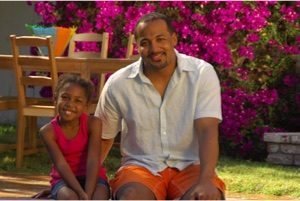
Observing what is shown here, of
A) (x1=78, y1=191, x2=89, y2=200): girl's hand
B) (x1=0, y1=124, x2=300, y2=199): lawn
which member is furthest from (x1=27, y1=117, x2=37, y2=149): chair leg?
(x1=78, y1=191, x2=89, y2=200): girl's hand

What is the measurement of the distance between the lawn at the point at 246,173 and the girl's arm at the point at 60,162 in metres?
2.64

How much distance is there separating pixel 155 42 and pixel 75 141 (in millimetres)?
559

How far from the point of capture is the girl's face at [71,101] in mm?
3887

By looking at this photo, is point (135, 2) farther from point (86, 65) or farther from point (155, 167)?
point (155, 167)

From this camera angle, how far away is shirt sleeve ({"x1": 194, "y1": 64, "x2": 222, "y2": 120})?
3768mm

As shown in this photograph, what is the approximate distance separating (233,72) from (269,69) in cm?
39

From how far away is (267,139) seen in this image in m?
8.09

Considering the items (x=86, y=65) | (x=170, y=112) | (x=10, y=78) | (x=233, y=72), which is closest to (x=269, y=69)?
(x=233, y=72)

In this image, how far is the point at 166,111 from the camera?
3824 millimetres

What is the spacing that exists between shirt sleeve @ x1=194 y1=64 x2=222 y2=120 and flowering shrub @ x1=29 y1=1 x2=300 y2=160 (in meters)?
4.63

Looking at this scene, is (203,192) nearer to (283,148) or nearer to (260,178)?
(260,178)

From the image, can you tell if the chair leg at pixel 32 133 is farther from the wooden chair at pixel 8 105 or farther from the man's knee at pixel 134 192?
the man's knee at pixel 134 192

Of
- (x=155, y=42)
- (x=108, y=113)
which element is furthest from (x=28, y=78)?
(x=155, y=42)

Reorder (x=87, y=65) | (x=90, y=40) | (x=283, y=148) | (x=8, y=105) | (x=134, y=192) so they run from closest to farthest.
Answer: (x=134, y=192) < (x=87, y=65) < (x=8, y=105) < (x=283, y=148) < (x=90, y=40)
